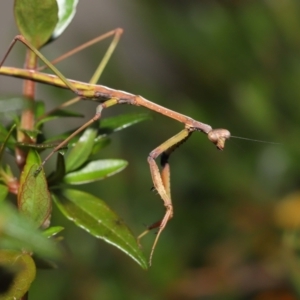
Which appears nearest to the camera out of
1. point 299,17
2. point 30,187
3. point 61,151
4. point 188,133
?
point 30,187

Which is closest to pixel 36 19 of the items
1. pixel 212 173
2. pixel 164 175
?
pixel 164 175

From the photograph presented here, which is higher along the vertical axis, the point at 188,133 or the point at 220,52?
the point at 220,52

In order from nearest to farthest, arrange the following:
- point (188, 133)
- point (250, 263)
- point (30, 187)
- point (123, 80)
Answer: point (30, 187) < point (188, 133) < point (250, 263) < point (123, 80)

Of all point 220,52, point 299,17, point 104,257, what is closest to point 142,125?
point 220,52

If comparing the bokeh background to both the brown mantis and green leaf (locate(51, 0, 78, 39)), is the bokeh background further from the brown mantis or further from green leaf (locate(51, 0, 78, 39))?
green leaf (locate(51, 0, 78, 39))

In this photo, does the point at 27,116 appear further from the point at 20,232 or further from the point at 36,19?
the point at 20,232

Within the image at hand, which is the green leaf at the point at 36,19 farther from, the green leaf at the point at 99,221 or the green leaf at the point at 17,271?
the green leaf at the point at 17,271

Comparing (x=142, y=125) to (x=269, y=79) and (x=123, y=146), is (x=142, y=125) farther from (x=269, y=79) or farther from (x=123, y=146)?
(x=269, y=79)

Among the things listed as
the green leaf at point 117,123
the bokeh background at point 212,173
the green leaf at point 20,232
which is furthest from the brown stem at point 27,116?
the bokeh background at point 212,173
